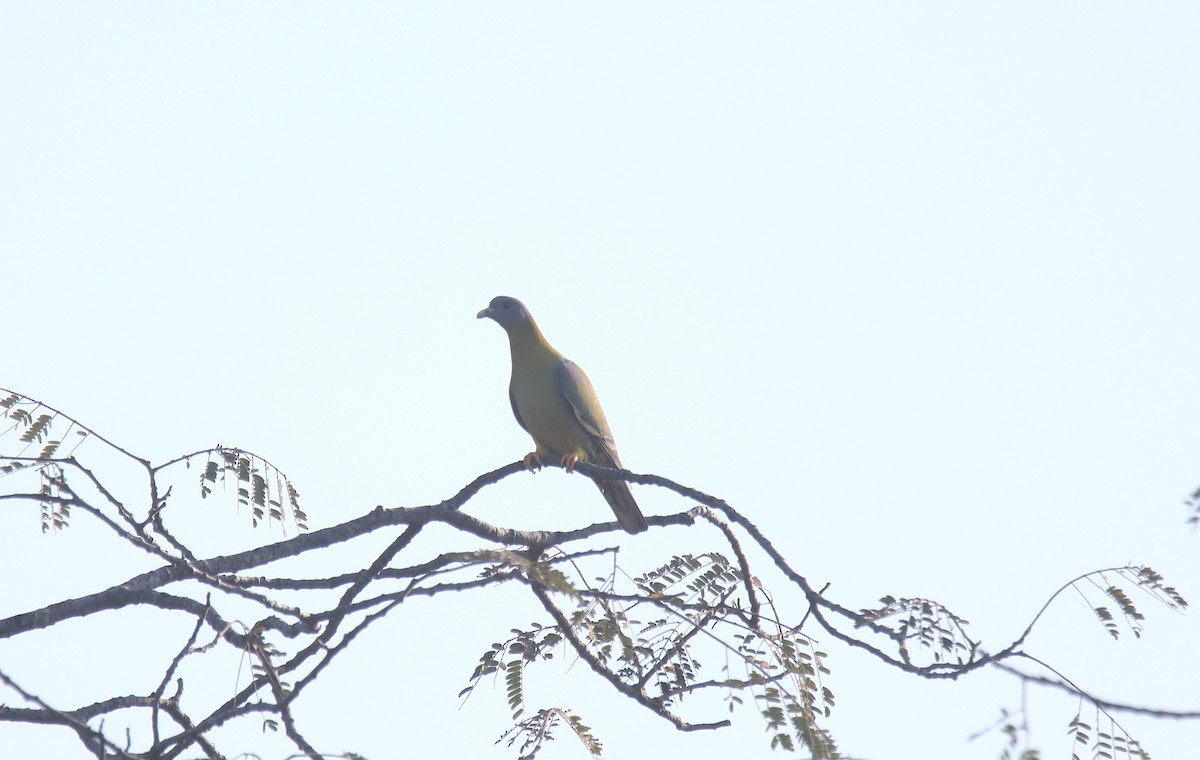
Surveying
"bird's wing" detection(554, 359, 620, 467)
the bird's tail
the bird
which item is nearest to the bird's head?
the bird

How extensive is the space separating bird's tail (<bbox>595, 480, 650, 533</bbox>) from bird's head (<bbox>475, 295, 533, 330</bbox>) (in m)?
1.68

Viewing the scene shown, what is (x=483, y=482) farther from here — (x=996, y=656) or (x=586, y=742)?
(x=996, y=656)

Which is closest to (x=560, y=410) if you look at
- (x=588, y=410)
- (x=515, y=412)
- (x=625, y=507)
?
(x=588, y=410)

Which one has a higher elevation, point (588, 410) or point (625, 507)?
point (588, 410)

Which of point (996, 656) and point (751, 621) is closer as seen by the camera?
point (996, 656)

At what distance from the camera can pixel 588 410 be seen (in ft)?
25.3

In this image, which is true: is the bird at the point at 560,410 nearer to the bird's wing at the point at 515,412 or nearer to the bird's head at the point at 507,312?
the bird's wing at the point at 515,412

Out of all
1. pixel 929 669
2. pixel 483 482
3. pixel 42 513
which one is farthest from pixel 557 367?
pixel 929 669

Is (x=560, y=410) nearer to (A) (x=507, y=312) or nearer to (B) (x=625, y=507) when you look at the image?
(B) (x=625, y=507)

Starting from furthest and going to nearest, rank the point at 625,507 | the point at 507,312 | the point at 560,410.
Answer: the point at 507,312 → the point at 560,410 → the point at 625,507

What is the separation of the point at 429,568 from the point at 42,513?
62.1 inches

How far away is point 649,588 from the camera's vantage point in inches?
170

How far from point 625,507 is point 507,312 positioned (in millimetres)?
1971

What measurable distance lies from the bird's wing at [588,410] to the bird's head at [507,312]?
0.62 m
